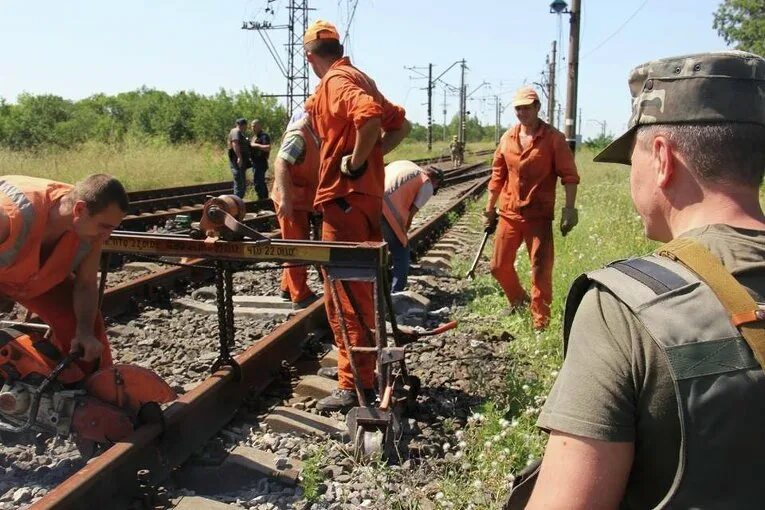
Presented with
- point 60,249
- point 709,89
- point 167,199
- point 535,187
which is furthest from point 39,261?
point 167,199

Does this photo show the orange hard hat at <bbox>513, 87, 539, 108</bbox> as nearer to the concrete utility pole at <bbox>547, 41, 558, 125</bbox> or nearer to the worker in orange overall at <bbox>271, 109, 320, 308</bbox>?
the worker in orange overall at <bbox>271, 109, 320, 308</bbox>

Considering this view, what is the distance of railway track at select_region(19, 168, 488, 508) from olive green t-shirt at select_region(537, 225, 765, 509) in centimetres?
236

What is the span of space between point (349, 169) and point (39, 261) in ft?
5.98

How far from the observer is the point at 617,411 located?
123cm

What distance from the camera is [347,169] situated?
453 centimetres

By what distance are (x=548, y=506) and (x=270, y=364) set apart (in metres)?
4.07

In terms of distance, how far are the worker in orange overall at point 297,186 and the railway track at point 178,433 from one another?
0.75 metres

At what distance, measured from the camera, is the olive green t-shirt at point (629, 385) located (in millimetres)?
1219

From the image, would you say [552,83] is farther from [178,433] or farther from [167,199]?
[178,433]

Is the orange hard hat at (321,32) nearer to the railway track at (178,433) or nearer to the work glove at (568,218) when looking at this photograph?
the railway track at (178,433)

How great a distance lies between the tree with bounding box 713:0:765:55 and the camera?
56.6 metres

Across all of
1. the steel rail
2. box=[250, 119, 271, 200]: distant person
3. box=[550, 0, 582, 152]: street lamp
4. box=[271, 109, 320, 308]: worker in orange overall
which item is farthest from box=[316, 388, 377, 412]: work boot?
box=[250, 119, 271, 200]: distant person

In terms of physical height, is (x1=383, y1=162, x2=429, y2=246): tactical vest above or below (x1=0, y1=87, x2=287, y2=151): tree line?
below

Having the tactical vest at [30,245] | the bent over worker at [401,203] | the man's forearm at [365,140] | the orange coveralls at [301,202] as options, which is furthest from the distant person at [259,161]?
the tactical vest at [30,245]
